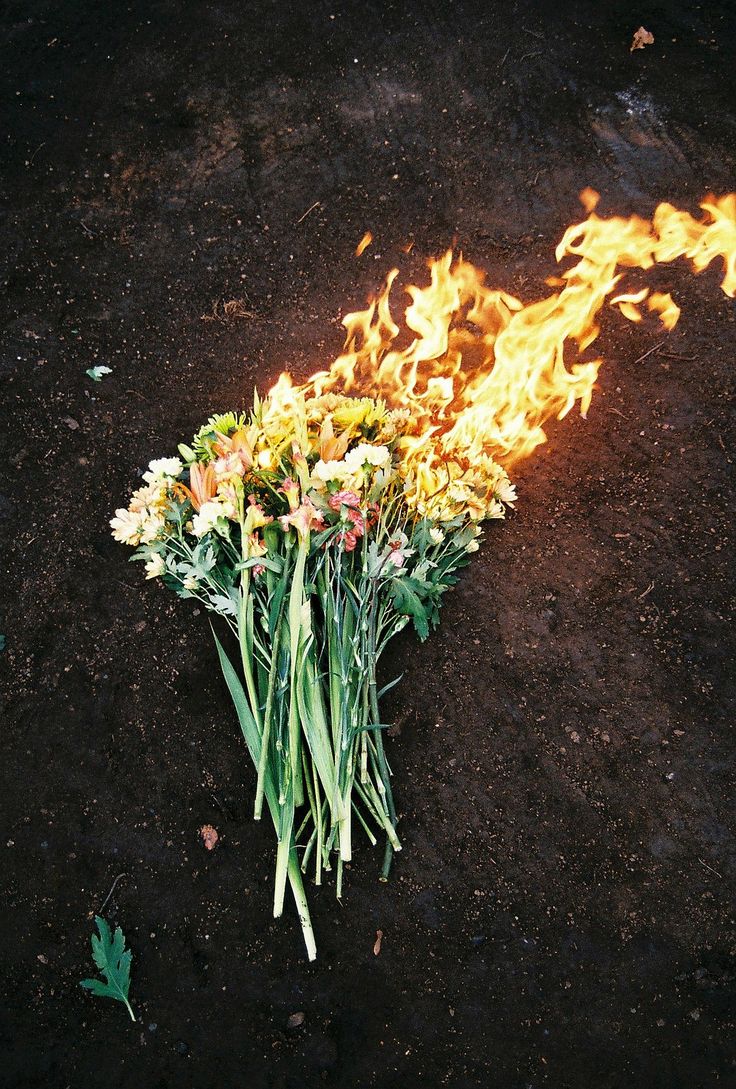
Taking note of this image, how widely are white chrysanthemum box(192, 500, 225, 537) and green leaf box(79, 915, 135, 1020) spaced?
1.62 m

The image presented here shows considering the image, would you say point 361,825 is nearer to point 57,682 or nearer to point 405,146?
point 57,682

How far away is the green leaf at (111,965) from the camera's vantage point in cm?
315

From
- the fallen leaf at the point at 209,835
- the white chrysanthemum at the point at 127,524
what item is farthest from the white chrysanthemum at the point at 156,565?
the fallen leaf at the point at 209,835

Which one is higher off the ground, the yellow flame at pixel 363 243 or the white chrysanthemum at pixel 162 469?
the yellow flame at pixel 363 243

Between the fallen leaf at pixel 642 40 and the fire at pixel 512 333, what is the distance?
99cm

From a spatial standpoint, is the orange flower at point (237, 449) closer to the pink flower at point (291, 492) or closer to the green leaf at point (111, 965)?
the pink flower at point (291, 492)

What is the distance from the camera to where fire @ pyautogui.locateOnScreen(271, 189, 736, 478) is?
3.74m

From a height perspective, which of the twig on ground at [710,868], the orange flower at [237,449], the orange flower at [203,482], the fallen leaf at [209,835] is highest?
the orange flower at [237,449]

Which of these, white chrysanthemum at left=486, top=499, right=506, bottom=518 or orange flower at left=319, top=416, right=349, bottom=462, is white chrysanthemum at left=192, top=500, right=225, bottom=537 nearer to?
orange flower at left=319, top=416, right=349, bottom=462

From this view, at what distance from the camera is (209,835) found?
11.1 feet

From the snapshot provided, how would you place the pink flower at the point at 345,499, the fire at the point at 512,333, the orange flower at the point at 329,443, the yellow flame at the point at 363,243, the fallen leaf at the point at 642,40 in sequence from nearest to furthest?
1. the pink flower at the point at 345,499
2. the orange flower at the point at 329,443
3. the fire at the point at 512,333
4. the yellow flame at the point at 363,243
5. the fallen leaf at the point at 642,40

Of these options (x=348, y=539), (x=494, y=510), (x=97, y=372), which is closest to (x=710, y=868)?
(x=494, y=510)

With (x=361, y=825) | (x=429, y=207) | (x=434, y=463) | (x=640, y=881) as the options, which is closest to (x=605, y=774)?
(x=640, y=881)

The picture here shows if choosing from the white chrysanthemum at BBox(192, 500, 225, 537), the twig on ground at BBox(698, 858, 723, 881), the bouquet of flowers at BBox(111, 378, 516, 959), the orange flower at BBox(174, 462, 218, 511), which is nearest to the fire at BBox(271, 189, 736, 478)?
the bouquet of flowers at BBox(111, 378, 516, 959)
